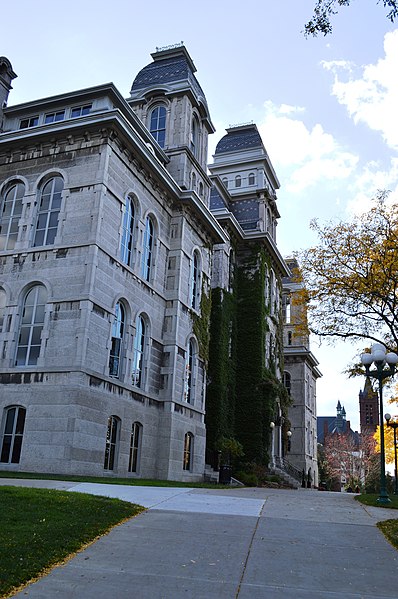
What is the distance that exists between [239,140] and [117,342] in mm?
27289

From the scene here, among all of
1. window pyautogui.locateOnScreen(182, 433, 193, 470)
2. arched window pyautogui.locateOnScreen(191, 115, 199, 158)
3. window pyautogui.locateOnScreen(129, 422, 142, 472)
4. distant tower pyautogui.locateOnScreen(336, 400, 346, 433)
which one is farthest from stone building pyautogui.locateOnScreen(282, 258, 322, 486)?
distant tower pyautogui.locateOnScreen(336, 400, 346, 433)

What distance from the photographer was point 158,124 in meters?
31.4

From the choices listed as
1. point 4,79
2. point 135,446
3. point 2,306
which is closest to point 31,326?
point 2,306

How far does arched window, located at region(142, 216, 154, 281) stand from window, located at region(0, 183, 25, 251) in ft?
18.3

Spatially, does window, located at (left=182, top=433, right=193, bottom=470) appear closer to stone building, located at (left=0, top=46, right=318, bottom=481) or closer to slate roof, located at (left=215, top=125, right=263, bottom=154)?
stone building, located at (left=0, top=46, right=318, bottom=481)

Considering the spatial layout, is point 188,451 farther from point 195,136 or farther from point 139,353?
point 195,136

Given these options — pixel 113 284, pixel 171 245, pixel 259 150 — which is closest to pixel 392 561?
pixel 113 284

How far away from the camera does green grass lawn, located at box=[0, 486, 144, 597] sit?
6711 millimetres

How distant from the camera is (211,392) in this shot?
109 feet

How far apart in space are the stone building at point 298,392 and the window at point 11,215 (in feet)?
107

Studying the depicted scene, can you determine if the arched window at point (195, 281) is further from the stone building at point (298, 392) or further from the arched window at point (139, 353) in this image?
the stone building at point (298, 392)

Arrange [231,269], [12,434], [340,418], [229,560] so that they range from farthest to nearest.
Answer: [340,418] < [231,269] < [12,434] < [229,560]

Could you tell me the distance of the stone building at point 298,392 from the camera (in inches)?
2098

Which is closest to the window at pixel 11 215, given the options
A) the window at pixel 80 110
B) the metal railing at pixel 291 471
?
the window at pixel 80 110
